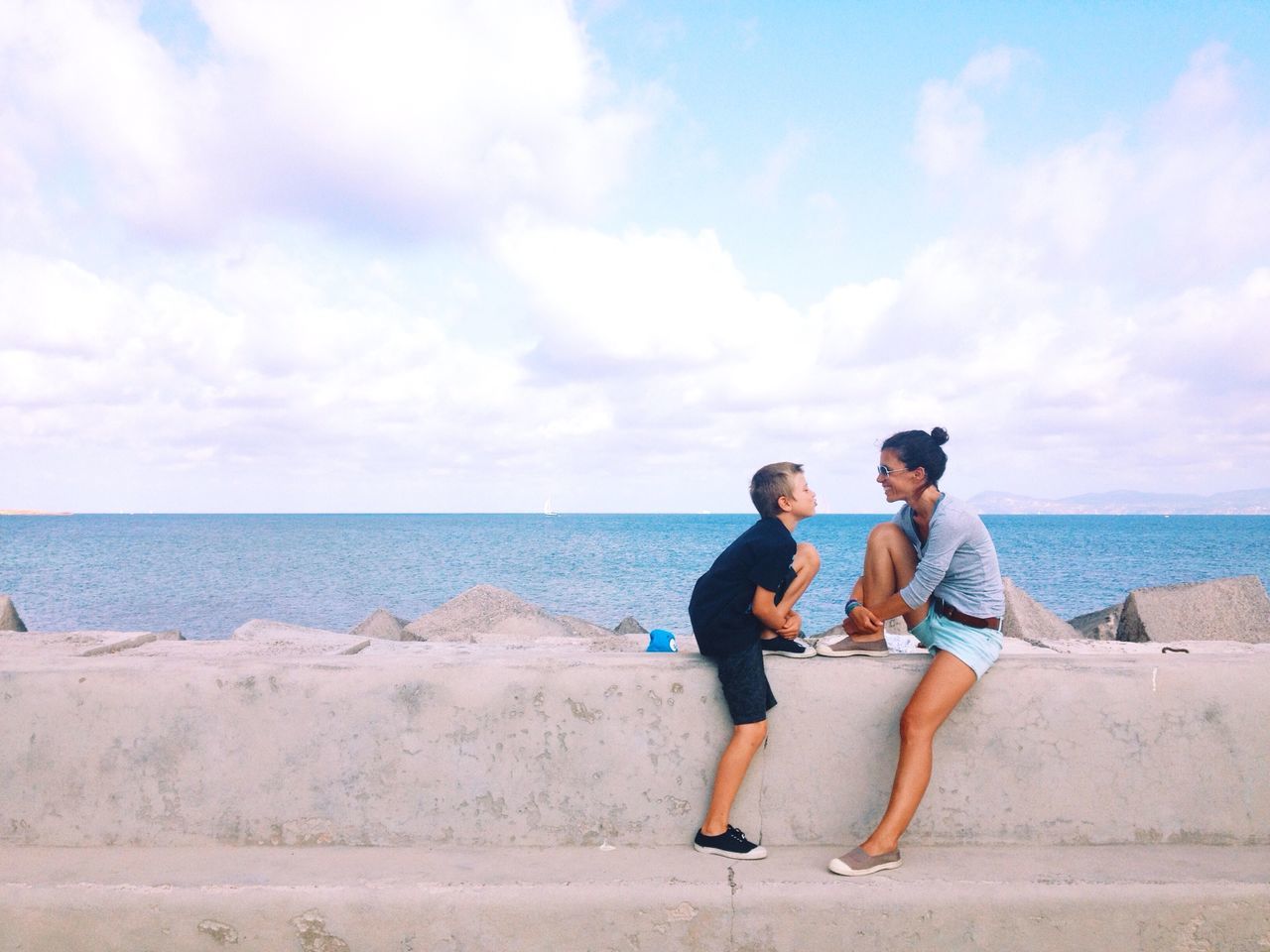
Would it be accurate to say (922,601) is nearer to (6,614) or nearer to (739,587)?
(739,587)

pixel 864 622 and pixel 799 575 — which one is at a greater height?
pixel 799 575

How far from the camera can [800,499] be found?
3756 mm

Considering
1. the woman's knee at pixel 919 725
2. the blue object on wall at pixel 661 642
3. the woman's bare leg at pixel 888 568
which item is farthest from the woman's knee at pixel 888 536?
the blue object on wall at pixel 661 642

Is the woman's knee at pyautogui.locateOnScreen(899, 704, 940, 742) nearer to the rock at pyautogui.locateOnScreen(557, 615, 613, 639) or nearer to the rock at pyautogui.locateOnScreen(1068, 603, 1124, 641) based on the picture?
the rock at pyautogui.locateOnScreen(557, 615, 613, 639)

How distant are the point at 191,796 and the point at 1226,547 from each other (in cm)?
7703

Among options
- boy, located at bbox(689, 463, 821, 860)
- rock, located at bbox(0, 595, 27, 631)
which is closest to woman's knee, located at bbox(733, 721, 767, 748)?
boy, located at bbox(689, 463, 821, 860)

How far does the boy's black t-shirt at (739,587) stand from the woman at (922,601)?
39 cm

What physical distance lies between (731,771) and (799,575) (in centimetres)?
86

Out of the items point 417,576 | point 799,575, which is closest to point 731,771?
point 799,575

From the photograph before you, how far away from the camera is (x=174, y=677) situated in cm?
349

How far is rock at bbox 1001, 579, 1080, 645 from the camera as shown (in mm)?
9402

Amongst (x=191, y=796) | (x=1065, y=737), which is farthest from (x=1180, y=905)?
(x=191, y=796)

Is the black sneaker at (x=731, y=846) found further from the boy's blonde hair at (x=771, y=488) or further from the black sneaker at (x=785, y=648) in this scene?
the boy's blonde hair at (x=771, y=488)

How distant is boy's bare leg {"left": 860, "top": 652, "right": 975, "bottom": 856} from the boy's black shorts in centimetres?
55
